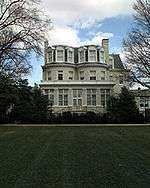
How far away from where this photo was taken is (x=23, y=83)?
62.8 m

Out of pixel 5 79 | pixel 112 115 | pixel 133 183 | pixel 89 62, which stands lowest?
pixel 133 183

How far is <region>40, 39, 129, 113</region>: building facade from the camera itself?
233 feet

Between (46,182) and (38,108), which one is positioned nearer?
(46,182)

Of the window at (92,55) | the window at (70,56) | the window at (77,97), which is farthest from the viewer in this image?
the window at (70,56)

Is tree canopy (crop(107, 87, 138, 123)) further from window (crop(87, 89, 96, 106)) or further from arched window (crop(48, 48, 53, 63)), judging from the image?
arched window (crop(48, 48, 53, 63))

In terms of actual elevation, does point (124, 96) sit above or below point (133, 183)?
above

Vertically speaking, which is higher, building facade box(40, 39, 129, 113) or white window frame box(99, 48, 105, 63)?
white window frame box(99, 48, 105, 63)

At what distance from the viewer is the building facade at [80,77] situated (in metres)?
70.9

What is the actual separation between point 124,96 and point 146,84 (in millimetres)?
14184

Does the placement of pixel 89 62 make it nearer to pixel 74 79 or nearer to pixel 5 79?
pixel 74 79

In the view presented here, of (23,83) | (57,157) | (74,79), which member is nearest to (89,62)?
(74,79)

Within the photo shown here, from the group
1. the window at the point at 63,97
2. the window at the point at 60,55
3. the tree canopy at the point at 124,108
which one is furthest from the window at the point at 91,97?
the window at the point at 60,55

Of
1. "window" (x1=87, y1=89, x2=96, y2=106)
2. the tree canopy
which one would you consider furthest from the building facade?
the tree canopy

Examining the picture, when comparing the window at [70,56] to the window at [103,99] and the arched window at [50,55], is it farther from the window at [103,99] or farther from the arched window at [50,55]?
the window at [103,99]
